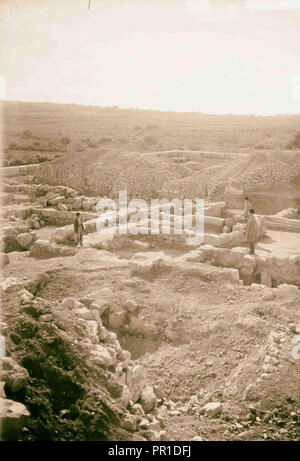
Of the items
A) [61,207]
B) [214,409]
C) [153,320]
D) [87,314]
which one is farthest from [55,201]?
[214,409]

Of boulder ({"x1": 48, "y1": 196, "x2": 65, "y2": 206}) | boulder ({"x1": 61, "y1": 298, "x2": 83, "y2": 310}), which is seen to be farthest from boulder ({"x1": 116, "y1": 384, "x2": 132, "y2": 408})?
boulder ({"x1": 48, "y1": 196, "x2": 65, "y2": 206})

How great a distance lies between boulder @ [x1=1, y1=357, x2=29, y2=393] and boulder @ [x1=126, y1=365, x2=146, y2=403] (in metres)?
1.41

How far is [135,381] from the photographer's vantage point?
528cm

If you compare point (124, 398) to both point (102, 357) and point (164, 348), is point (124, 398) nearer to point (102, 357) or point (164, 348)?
point (102, 357)

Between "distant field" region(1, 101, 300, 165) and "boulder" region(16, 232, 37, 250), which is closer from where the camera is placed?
"boulder" region(16, 232, 37, 250)

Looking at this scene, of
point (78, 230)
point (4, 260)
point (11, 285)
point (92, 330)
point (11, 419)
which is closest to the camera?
point (11, 419)

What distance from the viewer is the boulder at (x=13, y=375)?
158 inches

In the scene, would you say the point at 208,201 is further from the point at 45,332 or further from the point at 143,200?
the point at 45,332

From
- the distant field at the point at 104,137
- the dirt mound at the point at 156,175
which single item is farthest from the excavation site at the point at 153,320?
the distant field at the point at 104,137

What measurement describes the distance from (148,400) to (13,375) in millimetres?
1746

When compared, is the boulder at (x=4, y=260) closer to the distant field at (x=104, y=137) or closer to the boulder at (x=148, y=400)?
the boulder at (x=148, y=400)

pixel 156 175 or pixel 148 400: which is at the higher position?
pixel 156 175

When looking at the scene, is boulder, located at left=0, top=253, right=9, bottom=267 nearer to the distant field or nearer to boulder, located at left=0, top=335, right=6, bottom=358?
boulder, located at left=0, top=335, right=6, bottom=358

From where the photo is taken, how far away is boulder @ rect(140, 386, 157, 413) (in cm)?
506
